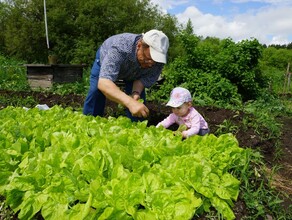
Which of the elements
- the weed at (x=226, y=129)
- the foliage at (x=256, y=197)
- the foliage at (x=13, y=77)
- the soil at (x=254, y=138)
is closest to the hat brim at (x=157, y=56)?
the foliage at (x=256, y=197)

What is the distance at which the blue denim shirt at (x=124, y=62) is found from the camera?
3.88 metres

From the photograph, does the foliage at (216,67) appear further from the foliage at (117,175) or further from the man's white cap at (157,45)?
the foliage at (117,175)

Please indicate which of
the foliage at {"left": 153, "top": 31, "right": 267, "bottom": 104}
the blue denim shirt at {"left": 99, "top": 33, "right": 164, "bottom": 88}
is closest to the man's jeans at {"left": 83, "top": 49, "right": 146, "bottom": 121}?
the blue denim shirt at {"left": 99, "top": 33, "right": 164, "bottom": 88}

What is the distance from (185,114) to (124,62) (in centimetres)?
91

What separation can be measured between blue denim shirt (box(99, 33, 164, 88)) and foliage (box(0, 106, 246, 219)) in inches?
44.1

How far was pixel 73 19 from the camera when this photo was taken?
66.5 ft

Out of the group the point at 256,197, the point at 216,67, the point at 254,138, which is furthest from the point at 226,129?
the point at 216,67

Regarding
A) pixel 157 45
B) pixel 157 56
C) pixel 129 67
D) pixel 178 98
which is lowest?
pixel 178 98

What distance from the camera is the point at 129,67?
4.30 meters

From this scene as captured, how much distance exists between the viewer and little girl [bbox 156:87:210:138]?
13.5 ft

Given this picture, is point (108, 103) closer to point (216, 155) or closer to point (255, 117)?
point (255, 117)

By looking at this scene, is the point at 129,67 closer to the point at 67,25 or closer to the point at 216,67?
the point at 216,67

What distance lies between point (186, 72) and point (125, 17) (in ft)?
38.6

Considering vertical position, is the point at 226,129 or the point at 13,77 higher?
the point at 226,129
